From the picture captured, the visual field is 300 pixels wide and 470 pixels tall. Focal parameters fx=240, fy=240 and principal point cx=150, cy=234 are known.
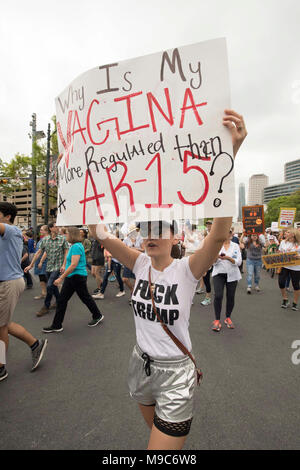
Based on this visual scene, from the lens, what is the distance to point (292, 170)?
133 metres

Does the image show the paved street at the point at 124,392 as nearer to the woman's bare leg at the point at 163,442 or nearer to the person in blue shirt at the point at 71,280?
the person in blue shirt at the point at 71,280

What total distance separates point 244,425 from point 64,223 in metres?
2.36

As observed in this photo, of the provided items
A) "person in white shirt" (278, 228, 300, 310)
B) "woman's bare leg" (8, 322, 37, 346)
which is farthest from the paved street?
"person in white shirt" (278, 228, 300, 310)

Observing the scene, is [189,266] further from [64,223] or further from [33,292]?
[33,292]

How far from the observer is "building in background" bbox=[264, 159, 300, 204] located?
128500mm

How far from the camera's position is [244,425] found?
216 centimetres

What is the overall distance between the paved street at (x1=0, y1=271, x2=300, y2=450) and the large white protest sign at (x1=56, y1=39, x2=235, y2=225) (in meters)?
1.91

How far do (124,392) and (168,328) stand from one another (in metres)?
1.65

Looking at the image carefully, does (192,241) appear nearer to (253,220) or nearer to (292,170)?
(253,220)

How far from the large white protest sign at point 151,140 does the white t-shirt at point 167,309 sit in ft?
1.36

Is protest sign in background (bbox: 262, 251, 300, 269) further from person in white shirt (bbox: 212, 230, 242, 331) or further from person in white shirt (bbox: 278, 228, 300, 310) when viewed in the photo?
person in white shirt (bbox: 212, 230, 242, 331)

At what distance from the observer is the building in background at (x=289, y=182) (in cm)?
12850

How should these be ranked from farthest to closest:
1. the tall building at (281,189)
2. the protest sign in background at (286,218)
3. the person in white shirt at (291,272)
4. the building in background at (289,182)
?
the building in background at (289,182) → the tall building at (281,189) → the protest sign in background at (286,218) → the person in white shirt at (291,272)

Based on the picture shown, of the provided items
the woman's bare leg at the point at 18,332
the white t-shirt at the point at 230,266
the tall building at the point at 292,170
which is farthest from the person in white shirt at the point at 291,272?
the tall building at the point at 292,170
